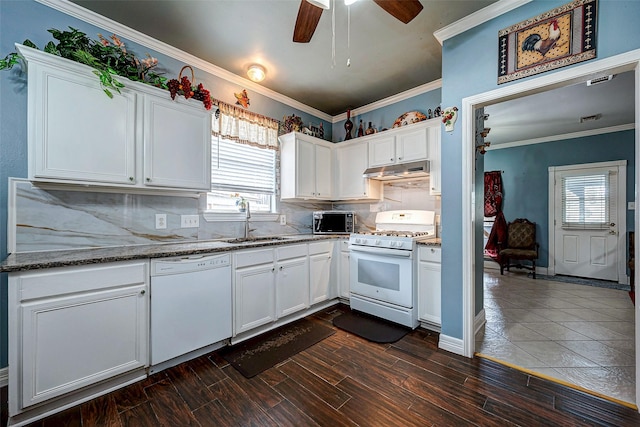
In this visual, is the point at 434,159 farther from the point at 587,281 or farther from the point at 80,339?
the point at 587,281

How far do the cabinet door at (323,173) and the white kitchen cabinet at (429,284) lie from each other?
5.16 feet

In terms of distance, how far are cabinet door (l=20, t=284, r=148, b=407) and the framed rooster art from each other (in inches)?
122

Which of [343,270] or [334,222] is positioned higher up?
[334,222]

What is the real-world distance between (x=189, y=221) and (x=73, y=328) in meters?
1.22

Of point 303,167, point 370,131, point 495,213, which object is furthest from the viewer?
point 495,213

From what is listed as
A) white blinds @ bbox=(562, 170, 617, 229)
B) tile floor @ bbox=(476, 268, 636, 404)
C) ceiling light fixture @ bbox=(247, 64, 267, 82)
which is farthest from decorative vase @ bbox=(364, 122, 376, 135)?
white blinds @ bbox=(562, 170, 617, 229)

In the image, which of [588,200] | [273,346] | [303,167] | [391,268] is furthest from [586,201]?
[273,346]

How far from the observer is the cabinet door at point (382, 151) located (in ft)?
10.5

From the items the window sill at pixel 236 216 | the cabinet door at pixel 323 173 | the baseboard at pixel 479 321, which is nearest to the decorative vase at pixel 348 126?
the cabinet door at pixel 323 173

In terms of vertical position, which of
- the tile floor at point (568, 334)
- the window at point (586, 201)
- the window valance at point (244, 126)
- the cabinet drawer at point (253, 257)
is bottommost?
the tile floor at point (568, 334)

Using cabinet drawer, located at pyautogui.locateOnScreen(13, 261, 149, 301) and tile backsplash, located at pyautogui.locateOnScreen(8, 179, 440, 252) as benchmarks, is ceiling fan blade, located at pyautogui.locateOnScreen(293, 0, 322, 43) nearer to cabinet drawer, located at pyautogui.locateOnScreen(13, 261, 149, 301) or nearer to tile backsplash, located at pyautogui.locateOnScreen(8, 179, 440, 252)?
tile backsplash, located at pyautogui.locateOnScreen(8, 179, 440, 252)

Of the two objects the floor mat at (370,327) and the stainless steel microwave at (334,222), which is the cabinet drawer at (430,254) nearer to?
the floor mat at (370,327)

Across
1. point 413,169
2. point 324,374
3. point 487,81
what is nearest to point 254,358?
point 324,374

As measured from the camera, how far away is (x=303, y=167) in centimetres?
341
